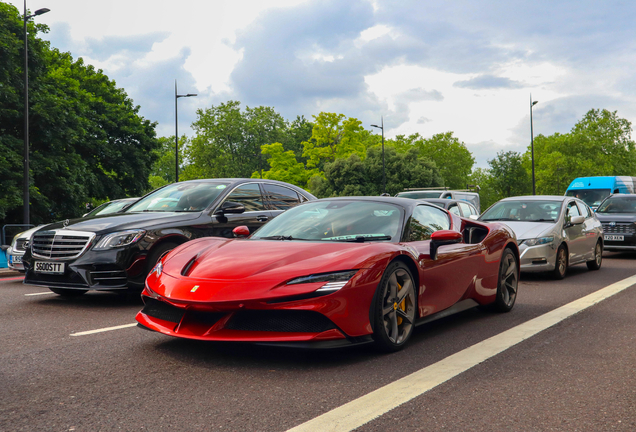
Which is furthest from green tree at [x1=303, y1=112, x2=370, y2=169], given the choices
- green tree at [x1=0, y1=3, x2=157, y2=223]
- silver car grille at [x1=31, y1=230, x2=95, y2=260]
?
silver car grille at [x1=31, y1=230, x2=95, y2=260]

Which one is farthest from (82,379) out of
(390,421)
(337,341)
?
(390,421)

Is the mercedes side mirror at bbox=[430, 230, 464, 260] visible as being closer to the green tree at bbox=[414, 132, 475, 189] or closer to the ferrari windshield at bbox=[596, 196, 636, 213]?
the ferrari windshield at bbox=[596, 196, 636, 213]

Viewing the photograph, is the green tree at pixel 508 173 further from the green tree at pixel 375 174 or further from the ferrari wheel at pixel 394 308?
the ferrari wheel at pixel 394 308

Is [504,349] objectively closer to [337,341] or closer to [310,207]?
[337,341]

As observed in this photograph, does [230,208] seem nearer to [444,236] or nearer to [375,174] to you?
[444,236]

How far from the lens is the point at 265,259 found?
451 centimetres

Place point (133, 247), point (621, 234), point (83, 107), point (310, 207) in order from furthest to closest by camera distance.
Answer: point (83, 107) < point (621, 234) < point (133, 247) < point (310, 207)

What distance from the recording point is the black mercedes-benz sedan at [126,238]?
6895 mm

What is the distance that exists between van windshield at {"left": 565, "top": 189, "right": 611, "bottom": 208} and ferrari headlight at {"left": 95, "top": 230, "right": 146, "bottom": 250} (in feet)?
70.2

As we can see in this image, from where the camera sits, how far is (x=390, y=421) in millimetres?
3162

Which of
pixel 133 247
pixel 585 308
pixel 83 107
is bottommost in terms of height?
pixel 585 308

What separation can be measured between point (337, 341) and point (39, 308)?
172 inches

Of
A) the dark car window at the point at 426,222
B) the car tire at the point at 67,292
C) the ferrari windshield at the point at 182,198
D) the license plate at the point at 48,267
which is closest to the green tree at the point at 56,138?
the car tire at the point at 67,292

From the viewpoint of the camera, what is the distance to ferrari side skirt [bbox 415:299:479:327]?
514 centimetres
